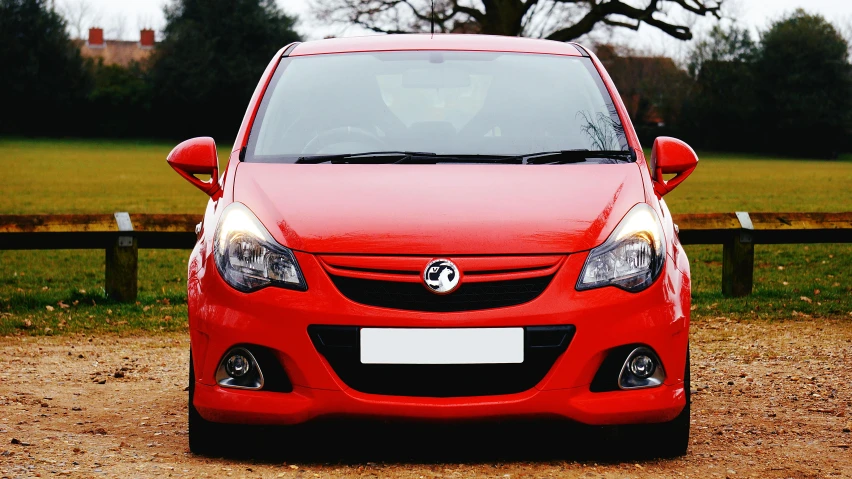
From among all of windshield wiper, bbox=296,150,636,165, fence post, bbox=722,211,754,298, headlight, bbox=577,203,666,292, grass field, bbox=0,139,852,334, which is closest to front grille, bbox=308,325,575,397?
headlight, bbox=577,203,666,292

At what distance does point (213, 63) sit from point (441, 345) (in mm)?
64193

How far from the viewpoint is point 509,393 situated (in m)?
3.94

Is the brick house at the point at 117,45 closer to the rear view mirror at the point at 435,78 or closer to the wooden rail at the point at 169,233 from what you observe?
the wooden rail at the point at 169,233

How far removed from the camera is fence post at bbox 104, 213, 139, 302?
913cm

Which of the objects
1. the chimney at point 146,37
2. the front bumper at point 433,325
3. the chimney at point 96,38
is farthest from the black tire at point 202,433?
the chimney at point 96,38

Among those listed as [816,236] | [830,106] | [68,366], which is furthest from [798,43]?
[68,366]

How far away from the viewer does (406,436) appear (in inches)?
188

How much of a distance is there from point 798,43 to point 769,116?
4.49 m

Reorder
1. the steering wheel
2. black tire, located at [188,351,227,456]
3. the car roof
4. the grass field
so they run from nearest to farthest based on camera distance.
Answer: black tire, located at [188,351,227,456], the steering wheel, the car roof, the grass field

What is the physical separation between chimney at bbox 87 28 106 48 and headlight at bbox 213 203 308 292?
115m

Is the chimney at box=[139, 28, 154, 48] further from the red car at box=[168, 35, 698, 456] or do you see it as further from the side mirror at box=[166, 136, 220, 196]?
the red car at box=[168, 35, 698, 456]

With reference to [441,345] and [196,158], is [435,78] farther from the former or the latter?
[441,345]

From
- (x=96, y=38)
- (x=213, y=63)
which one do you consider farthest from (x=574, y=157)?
(x=96, y=38)

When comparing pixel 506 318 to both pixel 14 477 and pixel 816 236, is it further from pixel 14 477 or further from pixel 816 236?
pixel 816 236
